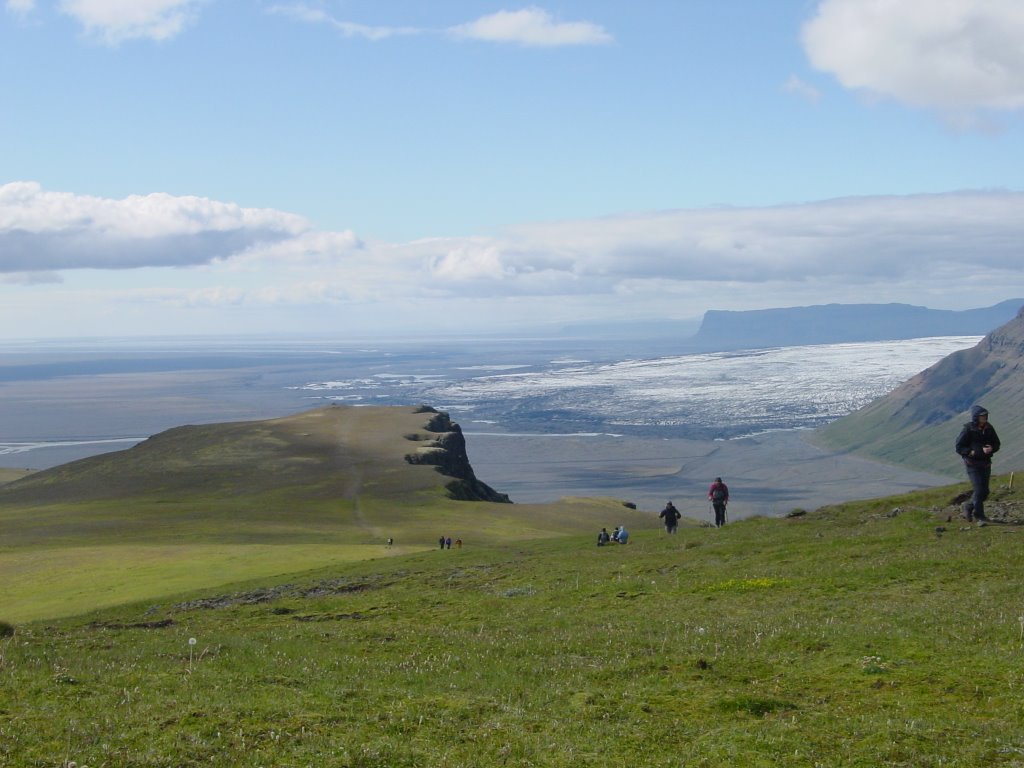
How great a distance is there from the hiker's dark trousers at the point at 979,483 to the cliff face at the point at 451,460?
9030 centimetres

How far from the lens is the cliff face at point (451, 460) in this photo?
126 m

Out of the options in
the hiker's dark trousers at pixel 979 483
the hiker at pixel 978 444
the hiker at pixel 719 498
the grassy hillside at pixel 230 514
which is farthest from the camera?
the grassy hillside at pixel 230 514

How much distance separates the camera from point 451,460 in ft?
511

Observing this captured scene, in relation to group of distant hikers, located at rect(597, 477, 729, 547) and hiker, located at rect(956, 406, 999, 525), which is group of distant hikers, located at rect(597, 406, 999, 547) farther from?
group of distant hikers, located at rect(597, 477, 729, 547)

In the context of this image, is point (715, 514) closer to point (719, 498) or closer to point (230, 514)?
point (719, 498)

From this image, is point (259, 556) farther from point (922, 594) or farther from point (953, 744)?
point (953, 744)

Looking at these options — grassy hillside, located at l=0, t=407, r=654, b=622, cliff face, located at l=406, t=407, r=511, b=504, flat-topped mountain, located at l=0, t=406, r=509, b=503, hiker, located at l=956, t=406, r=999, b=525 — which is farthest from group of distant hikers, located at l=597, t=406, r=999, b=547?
cliff face, located at l=406, t=407, r=511, b=504

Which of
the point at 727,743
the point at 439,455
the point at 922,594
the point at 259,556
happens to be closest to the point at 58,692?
the point at 727,743

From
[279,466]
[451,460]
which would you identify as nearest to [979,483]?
[279,466]

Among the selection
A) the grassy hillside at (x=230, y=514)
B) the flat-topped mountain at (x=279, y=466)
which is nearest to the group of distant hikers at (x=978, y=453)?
the grassy hillside at (x=230, y=514)

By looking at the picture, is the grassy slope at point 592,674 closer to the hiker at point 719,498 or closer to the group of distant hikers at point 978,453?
the group of distant hikers at point 978,453

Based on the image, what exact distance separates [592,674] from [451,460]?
457 ft

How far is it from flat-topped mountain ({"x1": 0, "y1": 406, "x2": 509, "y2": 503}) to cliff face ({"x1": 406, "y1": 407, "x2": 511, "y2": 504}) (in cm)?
23

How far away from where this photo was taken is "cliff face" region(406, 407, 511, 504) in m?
126
